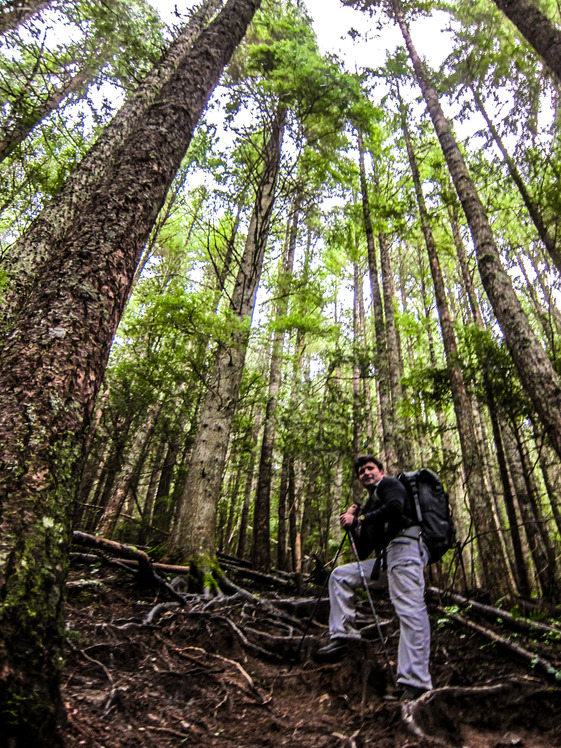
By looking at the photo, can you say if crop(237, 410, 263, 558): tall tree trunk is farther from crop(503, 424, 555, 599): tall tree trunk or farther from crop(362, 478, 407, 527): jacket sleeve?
crop(362, 478, 407, 527): jacket sleeve

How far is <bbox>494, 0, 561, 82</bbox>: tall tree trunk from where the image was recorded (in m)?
5.99

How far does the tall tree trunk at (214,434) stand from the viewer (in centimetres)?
567

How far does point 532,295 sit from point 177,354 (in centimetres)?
1518

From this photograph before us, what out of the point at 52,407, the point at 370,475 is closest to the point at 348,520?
the point at 370,475

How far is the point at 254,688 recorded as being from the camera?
3037 millimetres

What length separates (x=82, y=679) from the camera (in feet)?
8.36

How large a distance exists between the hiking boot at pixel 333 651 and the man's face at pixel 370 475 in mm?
1532

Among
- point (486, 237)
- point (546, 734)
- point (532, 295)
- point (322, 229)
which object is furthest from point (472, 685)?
point (532, 295)

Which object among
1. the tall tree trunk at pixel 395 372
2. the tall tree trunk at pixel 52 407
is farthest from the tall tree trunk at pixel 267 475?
the tall tree trunk at pixel 52 407

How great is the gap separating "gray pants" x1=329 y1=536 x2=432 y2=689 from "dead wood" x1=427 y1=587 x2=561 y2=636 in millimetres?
1764

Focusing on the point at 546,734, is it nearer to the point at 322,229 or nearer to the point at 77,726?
the point at 77,726

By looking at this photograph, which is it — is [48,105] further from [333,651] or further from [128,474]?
[333,651]

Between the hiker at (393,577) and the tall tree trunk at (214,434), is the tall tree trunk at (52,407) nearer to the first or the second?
the hiker at (393,577)

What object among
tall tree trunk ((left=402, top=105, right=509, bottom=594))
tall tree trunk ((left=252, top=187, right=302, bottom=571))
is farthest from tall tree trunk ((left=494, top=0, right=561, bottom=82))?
tall tree trunk ((left=402, top=105, right=509, bottom=594))
